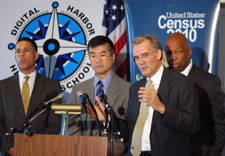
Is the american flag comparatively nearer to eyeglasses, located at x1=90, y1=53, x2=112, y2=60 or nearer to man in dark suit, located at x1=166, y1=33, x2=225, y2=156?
man in dark suit, located at x1=166, y1=33, x2=225, y2=156

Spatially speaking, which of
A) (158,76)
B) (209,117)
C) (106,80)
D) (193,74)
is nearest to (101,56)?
(106,80)

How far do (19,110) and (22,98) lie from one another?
0.49 feet

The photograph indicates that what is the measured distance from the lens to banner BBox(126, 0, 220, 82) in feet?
15.5

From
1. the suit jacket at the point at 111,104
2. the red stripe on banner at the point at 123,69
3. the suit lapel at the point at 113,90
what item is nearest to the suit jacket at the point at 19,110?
the suit jacket at the point at 111,104

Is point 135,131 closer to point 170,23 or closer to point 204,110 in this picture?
point 204,110

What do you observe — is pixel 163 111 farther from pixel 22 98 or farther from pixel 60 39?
pixel 60 39

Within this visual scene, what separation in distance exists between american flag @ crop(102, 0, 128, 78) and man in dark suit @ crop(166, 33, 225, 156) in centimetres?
94

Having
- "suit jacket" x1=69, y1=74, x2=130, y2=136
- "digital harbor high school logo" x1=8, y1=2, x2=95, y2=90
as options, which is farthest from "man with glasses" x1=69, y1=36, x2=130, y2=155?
"digital harbor high school logo" x1=8, y1=2, x2=95, y2=90

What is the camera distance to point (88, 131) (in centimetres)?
382

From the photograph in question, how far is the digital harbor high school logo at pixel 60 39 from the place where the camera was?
5.42 m

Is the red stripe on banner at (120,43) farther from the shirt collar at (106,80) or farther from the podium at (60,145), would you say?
the podium at (60,145)

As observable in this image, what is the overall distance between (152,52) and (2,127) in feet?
6.09

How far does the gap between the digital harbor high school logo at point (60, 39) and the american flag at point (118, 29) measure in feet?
1.08

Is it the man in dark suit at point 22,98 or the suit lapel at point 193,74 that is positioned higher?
the suit lapel at point 193,74
